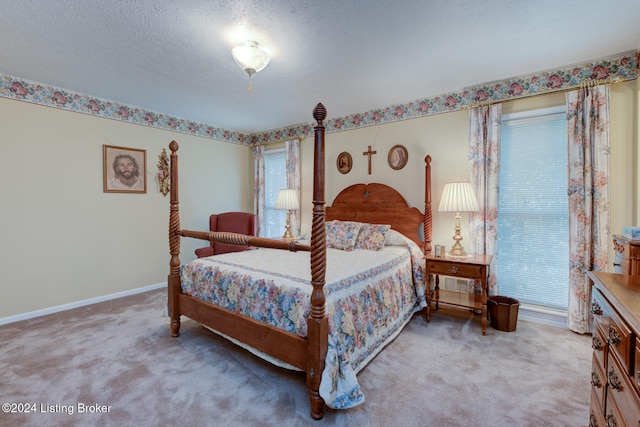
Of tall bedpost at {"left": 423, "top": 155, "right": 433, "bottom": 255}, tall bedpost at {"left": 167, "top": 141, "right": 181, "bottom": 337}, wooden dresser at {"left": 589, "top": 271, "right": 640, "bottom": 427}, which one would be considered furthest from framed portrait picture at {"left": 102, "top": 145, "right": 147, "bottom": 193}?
wooden dresser at {"left": 589, "top": 271, "right": 640, "bottom": 427}

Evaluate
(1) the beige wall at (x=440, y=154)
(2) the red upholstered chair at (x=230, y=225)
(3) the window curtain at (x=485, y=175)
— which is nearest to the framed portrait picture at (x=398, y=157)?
(1) the beige wall at (x=440, y=154)

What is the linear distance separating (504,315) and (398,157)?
215 centimetres

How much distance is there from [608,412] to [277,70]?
3166 mm

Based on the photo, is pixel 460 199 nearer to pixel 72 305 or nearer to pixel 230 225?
pixel 230 225

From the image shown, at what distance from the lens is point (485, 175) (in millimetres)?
3207

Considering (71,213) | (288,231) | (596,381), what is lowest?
(596,381)

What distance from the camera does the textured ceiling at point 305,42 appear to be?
1990mm

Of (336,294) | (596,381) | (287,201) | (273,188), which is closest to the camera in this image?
(596,381)

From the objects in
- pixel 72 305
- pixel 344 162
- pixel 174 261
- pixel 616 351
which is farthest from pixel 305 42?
pixel 72 305

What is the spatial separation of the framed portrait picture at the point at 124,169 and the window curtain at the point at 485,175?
424cm

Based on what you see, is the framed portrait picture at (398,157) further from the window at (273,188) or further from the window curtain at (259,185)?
the window curtain at (259,185)

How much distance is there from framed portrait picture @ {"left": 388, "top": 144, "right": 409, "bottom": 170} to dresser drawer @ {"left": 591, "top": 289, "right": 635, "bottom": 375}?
2730 millimetres

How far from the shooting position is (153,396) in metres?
1.94

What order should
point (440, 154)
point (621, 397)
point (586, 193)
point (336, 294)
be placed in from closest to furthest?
point (621, 397) → point (336, 294) → point (586, 193) → point (440, 154)
